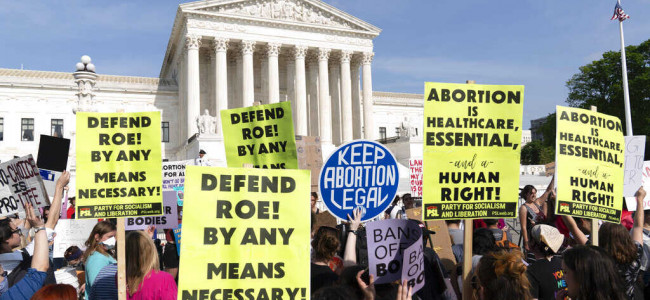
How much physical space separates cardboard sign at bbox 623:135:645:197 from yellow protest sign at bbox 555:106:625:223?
4.40 feet

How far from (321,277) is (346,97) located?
47.7 meters

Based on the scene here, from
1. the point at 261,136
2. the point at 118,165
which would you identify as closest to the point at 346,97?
the point at 261,136

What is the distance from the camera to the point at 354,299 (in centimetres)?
319

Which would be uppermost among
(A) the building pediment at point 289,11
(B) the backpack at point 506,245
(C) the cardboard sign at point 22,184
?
(A) the building pediment at point 289,11

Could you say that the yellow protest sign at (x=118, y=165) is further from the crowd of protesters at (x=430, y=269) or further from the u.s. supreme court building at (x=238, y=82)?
the u.s. supreme court building at (x=238, y=82)

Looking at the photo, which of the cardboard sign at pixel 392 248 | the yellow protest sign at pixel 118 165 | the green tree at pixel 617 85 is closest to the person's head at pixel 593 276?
the cardboard sign at pixel 392 248

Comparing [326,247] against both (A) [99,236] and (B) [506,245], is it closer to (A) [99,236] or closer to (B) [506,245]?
(B) [506,245]

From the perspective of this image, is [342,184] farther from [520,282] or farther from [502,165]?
[520,282]

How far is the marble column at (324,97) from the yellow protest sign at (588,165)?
43.7m

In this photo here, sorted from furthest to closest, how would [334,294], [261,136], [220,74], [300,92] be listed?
[300,92], [220,74], [261,136], [334,294]

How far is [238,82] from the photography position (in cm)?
5050

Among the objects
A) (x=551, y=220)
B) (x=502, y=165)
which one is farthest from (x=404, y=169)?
(x=502, y=165)

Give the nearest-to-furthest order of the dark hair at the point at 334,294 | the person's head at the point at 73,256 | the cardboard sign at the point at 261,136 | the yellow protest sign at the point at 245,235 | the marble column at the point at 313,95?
the dark hair at the point at 334,294, the yellow protest sign at the point at 245,235, the cardboard sign at the point at 261,136, the person's head at the point at 73,256, the marble column at the point at 313,95

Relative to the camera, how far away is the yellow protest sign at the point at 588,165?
5.64 meters
